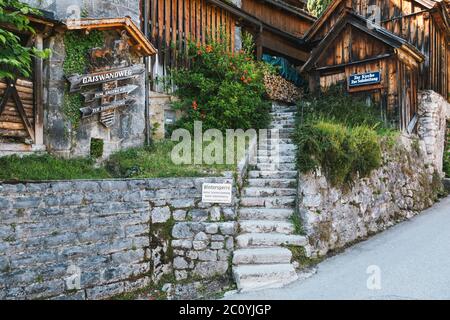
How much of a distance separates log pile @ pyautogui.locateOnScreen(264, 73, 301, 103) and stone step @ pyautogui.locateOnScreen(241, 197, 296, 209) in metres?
6.70

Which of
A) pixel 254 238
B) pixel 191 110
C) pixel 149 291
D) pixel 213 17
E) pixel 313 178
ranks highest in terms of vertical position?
pixel 213 17

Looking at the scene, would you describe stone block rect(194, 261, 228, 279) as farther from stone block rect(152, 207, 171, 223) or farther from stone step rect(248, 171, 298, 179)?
stone step rect(248, 171, 298, 179)

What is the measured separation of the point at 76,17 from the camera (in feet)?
25.3

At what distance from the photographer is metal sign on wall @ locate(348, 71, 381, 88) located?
442 inches

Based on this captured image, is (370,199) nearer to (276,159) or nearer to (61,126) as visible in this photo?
(276,159)

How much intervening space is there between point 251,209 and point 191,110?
422 cm

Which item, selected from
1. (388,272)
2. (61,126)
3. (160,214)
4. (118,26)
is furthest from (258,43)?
(388,272)

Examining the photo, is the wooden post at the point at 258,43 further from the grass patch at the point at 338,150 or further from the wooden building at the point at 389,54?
the grass patch at the point at 338,150

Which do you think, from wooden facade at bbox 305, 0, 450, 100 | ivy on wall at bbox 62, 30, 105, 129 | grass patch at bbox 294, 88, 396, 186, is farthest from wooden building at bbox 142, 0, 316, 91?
grass patch at bbox 294, 88, 396, 186

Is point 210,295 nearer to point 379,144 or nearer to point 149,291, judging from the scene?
point 149,291

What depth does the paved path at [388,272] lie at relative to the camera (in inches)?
194

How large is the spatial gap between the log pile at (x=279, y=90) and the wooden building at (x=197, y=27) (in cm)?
131

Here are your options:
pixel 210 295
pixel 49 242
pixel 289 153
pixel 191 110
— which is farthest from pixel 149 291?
pixel 191 110

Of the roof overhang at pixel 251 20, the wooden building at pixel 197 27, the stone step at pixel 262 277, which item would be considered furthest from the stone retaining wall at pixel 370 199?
the roof overhang at pixel 251 20
